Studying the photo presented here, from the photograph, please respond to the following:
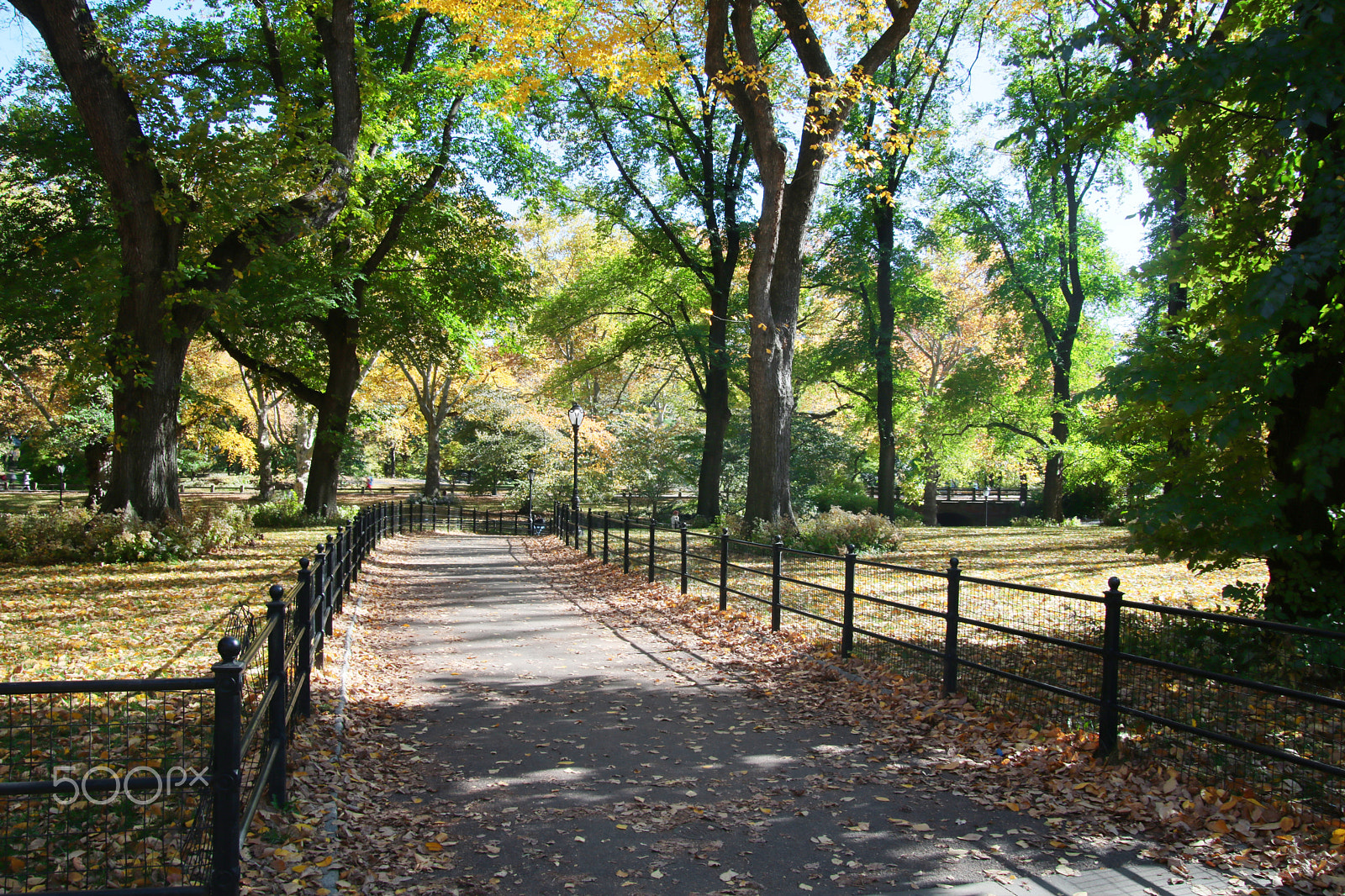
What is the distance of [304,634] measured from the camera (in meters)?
6.02

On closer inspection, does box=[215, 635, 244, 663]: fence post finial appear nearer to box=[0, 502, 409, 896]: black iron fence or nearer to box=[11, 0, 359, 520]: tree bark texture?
box=[0, 502, 409, 896]: black iron fence

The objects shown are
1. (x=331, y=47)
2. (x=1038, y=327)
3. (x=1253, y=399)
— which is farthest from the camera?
(x=1038, y=327)

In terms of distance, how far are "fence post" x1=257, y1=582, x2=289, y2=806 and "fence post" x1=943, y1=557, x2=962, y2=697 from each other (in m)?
4.96

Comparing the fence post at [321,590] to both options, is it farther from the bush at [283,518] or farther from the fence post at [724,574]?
the bush at [283,518]

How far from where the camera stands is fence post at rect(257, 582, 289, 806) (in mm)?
4703

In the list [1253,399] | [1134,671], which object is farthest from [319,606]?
[1253,399]

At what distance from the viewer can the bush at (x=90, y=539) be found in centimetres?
1420

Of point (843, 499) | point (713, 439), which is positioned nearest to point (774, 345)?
point (713, 439)

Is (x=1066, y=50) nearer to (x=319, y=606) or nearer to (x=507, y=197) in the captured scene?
(x=319, y=606)

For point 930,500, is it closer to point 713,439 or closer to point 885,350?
point 885,350

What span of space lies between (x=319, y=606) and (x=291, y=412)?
145 ft

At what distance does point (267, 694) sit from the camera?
176 inches

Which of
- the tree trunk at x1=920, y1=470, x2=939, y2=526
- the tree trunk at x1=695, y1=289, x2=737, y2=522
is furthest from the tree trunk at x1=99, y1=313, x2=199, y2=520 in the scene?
the tree trunk at x1=920, y1=470, x2=939, y2=526

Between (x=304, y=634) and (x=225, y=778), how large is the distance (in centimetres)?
282
